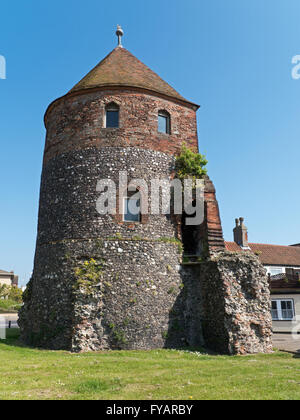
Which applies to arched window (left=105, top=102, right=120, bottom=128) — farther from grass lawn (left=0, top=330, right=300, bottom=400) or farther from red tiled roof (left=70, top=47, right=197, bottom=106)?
grass lawn (left=0, top=330, right=300, bottom=400)

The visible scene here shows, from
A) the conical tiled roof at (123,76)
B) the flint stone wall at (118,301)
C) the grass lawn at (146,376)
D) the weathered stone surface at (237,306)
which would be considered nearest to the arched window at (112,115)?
the conical tiled roof at (123,76)

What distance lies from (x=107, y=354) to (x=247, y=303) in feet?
17.6

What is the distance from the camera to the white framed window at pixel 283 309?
82.3ft

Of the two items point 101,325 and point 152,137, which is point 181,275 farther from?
point 152,137

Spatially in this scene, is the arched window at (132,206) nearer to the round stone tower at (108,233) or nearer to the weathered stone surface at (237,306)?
the round stone tower at (108,233)

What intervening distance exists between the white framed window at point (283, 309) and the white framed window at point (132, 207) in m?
16.4

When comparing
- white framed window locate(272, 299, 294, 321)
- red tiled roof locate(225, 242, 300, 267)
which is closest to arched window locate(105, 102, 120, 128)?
white framed window locate(272, 299, 294, 321)

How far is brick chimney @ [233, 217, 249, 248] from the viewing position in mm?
32875

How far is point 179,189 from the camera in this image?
14930mm

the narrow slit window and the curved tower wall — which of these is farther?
the narrow slit window

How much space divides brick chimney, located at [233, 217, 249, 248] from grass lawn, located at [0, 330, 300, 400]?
21.4 m

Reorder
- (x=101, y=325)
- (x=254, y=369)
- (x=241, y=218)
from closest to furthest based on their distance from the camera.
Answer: (x=254, y=369) → (x=101, y=325) → (x=241, y=218)

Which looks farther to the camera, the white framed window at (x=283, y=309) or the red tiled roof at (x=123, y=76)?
the white framed window at (x=283, y=309)
